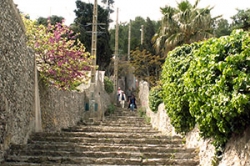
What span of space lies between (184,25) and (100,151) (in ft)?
43.1

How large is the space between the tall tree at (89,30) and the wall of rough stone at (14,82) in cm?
1957

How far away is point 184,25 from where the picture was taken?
19812 mm

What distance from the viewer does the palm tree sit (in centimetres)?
1952

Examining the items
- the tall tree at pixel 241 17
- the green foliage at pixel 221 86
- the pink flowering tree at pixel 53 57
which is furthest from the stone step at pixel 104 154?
the tall tree at pixel 241 17

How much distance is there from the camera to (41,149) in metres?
8.29

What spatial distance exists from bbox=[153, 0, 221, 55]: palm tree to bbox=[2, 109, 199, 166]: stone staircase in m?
11.1

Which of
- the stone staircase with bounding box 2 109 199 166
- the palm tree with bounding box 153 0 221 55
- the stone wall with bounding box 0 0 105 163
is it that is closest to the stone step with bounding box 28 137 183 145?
the stone staircase with bounding box 2 109 199 166

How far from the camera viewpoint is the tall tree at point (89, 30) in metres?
29.4

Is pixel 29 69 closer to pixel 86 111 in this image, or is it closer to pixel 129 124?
pixel 129 124

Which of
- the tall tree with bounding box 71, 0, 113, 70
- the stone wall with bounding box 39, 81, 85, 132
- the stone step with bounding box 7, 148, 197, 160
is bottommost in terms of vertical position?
the stone step with bounding box 7, 148, 197, 160

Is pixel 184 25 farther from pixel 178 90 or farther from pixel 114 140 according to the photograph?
pixel 114 140

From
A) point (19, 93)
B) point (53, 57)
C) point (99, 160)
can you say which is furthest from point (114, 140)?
point (53, 57)

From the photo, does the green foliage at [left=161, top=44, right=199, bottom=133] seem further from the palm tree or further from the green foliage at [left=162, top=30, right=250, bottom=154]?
the palm tree

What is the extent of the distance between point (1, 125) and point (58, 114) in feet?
18.1
